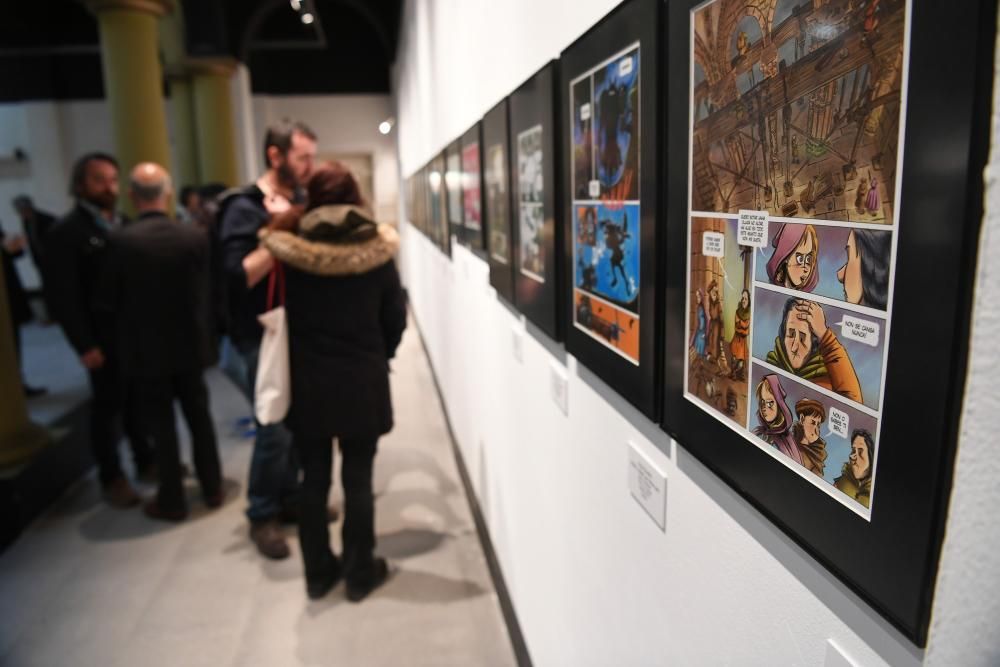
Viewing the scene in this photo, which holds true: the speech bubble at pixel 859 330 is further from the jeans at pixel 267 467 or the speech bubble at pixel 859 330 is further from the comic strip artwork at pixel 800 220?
the jeans at pixel 267 467

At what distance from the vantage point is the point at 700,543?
3.47 feet

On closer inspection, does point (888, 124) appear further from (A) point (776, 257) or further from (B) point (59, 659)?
(B) point (59, 659)

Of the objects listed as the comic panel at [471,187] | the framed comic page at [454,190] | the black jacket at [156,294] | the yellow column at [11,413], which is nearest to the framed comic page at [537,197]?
the comic panel at [471,187]

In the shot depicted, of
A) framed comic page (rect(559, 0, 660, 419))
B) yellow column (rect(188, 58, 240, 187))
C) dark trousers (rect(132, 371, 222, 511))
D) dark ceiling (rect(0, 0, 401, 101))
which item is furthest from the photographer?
dark ceiling (rect(0, 0, 401, 101))

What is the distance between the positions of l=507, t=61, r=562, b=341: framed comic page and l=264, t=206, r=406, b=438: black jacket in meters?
0.79

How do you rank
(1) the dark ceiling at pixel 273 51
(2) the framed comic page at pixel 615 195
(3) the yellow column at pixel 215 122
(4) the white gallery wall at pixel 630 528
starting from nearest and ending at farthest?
(4) the white gallery wall at pixel 630 528 → (2) the framed comic page at pixel 615 195 → (3) the yellow column at pixel 215 122 → (1) the dark ceiling at pixel 273 51

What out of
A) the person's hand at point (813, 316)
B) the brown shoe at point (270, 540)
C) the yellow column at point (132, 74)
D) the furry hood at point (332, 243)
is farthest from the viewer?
the yellow column at point (132, 74)

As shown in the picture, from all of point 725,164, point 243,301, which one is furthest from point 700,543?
point 243,301

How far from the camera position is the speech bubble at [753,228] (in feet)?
2.52

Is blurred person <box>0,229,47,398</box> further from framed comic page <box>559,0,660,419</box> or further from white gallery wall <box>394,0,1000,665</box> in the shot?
framed comic page <box>559,0,660,419</box>

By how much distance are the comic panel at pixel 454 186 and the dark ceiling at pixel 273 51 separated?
9234mm

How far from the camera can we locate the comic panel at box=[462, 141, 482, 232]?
2.94 metres

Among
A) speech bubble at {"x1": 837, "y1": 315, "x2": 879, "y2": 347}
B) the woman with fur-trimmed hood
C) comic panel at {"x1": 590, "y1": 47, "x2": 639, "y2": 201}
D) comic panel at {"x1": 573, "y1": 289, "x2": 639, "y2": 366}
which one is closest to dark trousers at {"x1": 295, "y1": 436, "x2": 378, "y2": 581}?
the woman with fur-trimmed hood

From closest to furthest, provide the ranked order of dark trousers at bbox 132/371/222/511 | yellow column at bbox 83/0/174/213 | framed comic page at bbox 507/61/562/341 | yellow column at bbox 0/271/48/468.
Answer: framed comic page at bbox 507/61/562/341 < dark trousers at bbox 132/371/222/511 < yellow column at bbox 0/271/48/468 < yellow column at bbox 83/0/174/213
